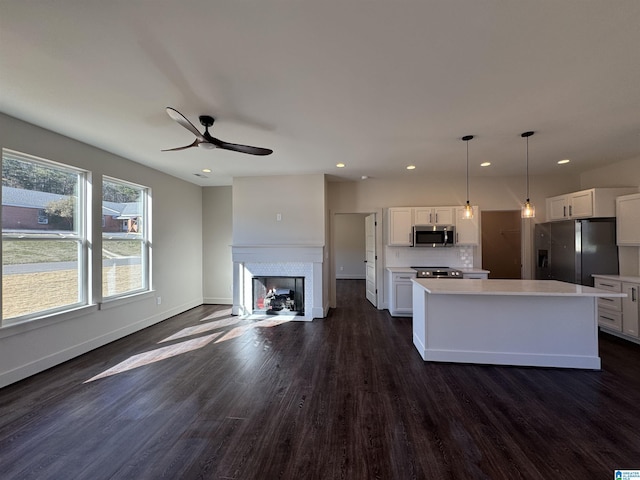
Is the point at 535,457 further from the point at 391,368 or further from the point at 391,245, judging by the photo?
the point at 391,245

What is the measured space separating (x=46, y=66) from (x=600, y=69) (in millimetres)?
3949

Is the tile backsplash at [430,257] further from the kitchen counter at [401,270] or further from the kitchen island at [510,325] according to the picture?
the kitchen island at [510,325]

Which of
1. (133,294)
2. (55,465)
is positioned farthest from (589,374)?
(133,294)

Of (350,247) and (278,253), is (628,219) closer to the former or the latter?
(278,253)

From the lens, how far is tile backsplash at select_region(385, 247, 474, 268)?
5.19 meters

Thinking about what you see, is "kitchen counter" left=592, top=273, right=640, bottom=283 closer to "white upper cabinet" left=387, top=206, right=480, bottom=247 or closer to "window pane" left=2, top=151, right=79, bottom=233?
"white upper cabinet" left=387, top=206, right=480, bottom=247

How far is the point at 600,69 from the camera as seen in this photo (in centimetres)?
188

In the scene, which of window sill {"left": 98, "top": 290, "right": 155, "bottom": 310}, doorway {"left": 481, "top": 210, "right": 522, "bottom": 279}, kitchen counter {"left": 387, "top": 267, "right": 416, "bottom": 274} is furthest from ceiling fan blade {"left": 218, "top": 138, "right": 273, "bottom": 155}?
doorway {"left": 481, "top": 210, "right": 522, "bottom": 279}

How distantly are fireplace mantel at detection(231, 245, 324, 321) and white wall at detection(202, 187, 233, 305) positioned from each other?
2.98ft

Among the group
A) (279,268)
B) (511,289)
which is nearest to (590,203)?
(511,289)

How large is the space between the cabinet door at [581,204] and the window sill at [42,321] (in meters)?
7.30

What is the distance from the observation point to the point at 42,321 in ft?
9.30

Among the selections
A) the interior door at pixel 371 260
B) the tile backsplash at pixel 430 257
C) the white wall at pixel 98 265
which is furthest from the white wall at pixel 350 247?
the white wall at pixel 98 265

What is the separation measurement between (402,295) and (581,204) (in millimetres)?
3193
